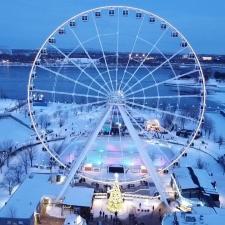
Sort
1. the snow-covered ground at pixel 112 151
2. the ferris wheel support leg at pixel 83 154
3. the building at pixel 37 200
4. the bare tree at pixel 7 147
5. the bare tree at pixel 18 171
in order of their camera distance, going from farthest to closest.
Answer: the bare tree at pixel 7 147, the snow-covered ground at pixel 112 151, the bare tree at pixel 18 171, the ferris wheel support leg at pixel 83 154, the building at pixel 37 200

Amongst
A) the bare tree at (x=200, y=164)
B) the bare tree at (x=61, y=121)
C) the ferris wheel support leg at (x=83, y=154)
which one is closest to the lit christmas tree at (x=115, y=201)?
the ferris wheel support leg at (x=83, y=154)

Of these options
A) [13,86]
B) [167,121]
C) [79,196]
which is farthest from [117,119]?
[13,86]

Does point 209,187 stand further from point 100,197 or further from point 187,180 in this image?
point 100,197

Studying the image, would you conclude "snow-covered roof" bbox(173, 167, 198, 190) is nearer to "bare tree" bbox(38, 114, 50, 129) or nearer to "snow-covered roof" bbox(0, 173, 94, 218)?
"snow-covered roof" bbox(0, 173, 94, 218)

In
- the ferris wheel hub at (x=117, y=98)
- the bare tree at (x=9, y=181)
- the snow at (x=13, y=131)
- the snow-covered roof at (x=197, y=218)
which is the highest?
the ferris wheel hub at (x=117, y=98)

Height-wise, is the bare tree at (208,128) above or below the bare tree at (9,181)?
above

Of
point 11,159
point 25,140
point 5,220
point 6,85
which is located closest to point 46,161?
point 11,159

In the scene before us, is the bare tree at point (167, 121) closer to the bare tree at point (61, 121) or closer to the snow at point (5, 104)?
the bare tree at point (61, 121)

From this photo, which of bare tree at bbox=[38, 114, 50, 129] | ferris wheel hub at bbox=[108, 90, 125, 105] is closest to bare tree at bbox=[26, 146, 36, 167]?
bare tree at bbox=[38, 114, 50, 129]

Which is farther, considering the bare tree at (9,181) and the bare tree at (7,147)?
the bare tree at (7,147)
